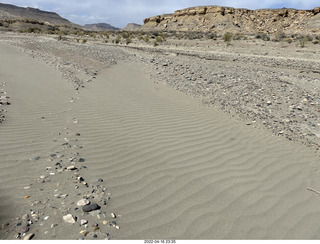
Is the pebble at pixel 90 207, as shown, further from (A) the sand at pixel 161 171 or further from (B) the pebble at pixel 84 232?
(B) the pebble at pixel 84 232

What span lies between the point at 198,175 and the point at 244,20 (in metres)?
61.2

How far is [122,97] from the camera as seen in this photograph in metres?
7.09

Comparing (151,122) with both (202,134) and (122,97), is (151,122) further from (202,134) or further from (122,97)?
(122,97)

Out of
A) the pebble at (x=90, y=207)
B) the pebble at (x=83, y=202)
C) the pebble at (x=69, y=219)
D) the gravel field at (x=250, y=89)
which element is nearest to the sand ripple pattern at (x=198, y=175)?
the pebble at (x=90, y=207)

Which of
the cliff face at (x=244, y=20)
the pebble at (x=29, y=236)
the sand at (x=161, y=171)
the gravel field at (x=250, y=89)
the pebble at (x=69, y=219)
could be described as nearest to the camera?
the pebble at (x=29, y=236)

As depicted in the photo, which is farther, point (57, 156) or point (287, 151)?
point (287, 151)

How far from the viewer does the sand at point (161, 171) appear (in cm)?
246

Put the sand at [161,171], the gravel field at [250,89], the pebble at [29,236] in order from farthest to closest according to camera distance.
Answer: the gravel field at [250,89] < the sand at [161,171] < the pebble at [29,236]

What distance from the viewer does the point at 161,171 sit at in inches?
133

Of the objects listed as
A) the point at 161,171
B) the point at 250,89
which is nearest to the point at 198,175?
the point at 161,171

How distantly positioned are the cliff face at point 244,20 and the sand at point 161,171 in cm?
4849

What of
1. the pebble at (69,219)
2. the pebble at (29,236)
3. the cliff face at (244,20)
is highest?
the cliff face at (244,20)

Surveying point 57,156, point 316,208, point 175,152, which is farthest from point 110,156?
point 316,208
